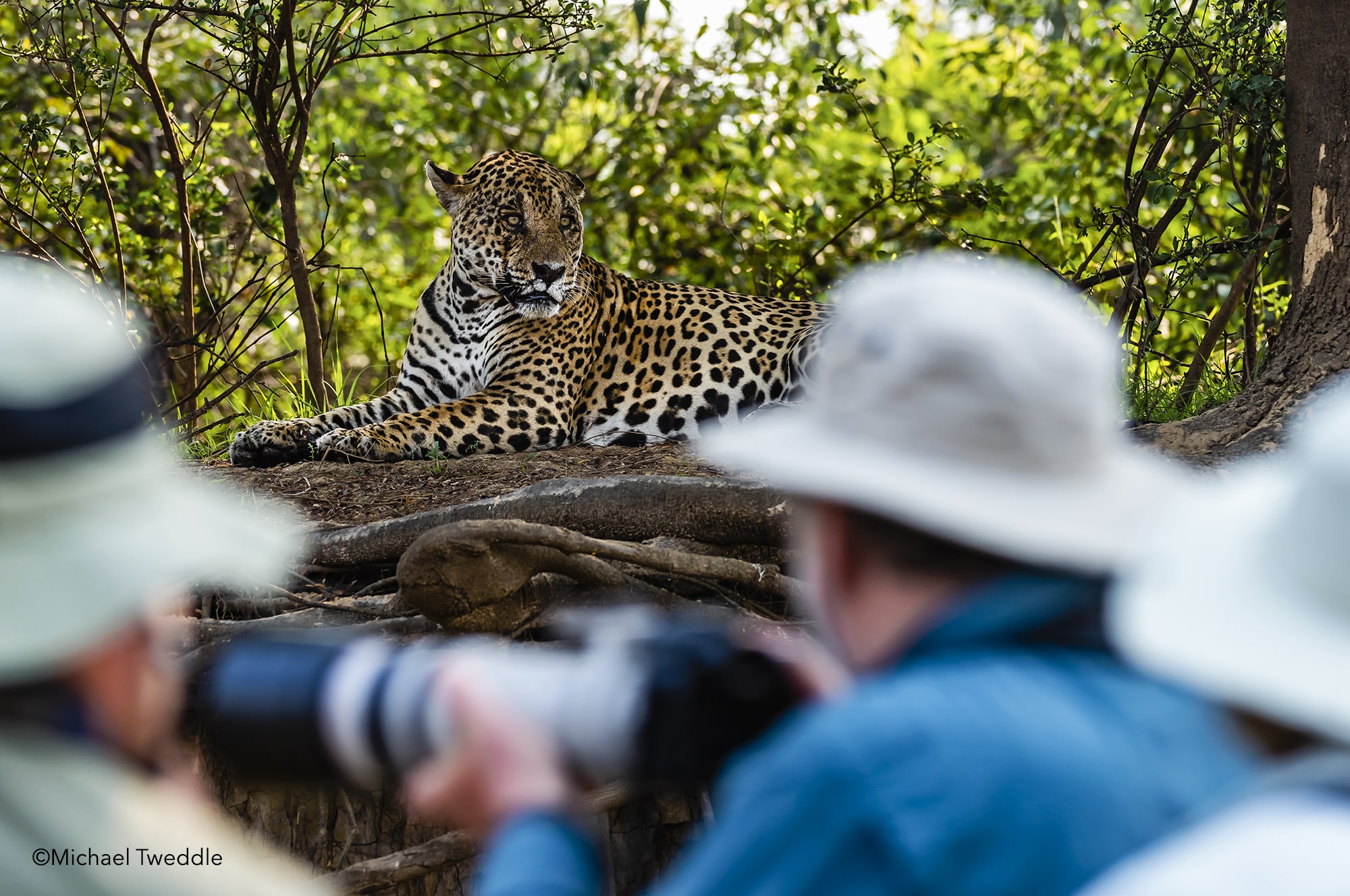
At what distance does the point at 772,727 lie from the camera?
1.51 metres

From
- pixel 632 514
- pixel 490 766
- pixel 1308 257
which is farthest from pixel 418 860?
pixel 1308 257

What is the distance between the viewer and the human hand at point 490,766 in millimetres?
1495

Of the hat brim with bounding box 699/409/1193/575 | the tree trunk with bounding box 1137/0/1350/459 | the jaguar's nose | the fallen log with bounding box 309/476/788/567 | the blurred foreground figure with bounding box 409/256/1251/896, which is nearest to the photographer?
the blurred foreground figure with bounding box 409/256/1251/896

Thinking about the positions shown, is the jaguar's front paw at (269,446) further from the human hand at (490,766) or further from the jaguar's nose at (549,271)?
the human hand at (490,766)

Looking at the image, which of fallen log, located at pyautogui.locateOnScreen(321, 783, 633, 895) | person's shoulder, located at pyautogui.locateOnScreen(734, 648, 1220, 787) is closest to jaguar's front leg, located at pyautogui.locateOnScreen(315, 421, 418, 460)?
fallen log, located at pyautogui.locateOnScreen(321, 783, 633, 895)

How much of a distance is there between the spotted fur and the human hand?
5.87 meters

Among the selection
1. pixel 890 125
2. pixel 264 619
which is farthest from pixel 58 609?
pixel 890 125

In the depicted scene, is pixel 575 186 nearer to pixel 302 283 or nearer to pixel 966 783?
pixel 302 283

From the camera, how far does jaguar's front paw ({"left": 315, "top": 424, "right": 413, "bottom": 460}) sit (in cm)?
654

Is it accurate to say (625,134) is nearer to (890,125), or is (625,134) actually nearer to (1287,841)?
(890,125)

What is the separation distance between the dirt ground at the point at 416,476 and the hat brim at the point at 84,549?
12.2 ft

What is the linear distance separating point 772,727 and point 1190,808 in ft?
1.43

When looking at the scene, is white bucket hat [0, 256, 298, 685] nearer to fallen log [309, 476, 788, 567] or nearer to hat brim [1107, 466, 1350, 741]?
hat brim [1107, 466, 1350, 741]

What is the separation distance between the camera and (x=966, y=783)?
4.13ft
